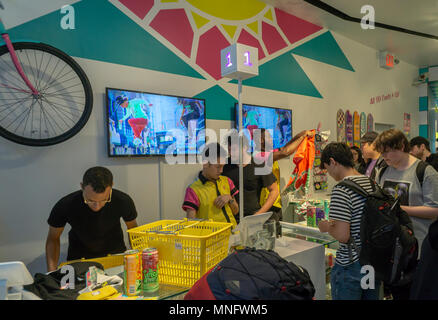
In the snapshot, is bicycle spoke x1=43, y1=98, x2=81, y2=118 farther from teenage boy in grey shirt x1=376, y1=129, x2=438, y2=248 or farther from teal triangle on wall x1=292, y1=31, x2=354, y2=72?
teal triangle on wall x1=292, y1=31, x2=354, y2=72

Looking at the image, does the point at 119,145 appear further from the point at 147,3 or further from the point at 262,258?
the point at 262,258

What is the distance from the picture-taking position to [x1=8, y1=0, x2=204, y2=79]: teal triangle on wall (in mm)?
2312

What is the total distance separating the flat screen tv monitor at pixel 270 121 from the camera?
3.61m

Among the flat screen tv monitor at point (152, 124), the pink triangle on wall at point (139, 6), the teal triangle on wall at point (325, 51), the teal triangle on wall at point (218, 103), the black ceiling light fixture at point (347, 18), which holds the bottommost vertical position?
the flat screen tv monitor at point (152, 124)

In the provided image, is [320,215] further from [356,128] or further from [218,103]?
[356,128]

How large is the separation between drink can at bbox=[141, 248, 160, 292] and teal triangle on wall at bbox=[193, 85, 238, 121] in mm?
2237

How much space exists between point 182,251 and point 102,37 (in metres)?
2.16

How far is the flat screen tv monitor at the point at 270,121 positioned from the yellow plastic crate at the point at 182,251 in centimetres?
223

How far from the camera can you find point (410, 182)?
2125 millimetres

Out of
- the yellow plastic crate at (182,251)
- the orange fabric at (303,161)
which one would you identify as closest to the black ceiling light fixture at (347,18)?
the orange fabric at (303,161)

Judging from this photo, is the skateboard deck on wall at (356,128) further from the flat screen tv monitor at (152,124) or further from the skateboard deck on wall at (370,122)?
the flat screen tv monitor at (152,124)

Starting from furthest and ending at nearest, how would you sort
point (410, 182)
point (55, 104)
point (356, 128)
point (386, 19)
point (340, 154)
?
point (356, 128), point (386, 19), point (55, 104), point (410, 182), point (340, 154)

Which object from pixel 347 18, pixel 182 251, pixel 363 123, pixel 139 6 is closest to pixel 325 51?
pixel 347 18
